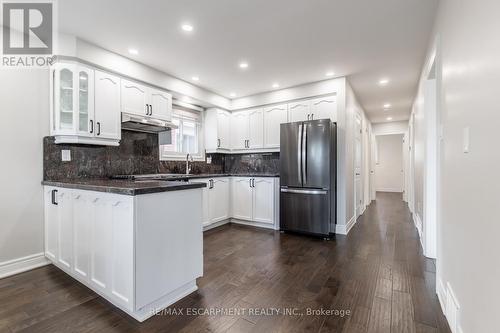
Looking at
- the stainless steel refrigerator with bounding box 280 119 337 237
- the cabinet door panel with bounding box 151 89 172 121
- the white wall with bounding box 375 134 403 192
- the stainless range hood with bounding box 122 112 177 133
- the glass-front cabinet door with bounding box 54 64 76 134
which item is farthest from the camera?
the white wall with bounding box 375 134 403 192

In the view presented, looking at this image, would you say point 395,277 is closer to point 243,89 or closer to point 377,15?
point 377,15

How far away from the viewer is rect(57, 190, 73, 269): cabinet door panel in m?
2.25

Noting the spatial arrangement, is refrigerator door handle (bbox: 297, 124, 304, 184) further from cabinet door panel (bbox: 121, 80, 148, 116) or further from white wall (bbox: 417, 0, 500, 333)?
cabinet door panel (bbox: 121, 80, 148, 116)

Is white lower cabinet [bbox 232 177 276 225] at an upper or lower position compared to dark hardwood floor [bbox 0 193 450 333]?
upper

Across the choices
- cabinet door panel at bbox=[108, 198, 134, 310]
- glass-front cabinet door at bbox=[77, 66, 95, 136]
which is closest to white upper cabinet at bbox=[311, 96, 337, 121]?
glass-front cabinet door at bbox=[77, 66, 95, 136]

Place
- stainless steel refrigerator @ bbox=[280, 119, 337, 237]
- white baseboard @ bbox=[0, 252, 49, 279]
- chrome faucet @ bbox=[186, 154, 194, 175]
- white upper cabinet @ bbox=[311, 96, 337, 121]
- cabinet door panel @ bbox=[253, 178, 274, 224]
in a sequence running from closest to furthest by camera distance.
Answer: white baseboard @ bbox=[0, 252, 49, 279], stainless steel refrigerator @ bbox=[280, 119, 337, 237], white upper cabinet @ bbox=[311, 96, 337, 121], cabinet door panel @ bbox=[253, 178, 274, 224], chrome faucet @ bbox=[186, 154, 194, 175]

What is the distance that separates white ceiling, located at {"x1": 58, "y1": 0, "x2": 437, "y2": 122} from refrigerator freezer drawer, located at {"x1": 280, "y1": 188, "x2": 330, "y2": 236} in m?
1.94

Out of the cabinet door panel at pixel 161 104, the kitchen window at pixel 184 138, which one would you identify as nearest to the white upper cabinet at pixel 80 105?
the cabinet door panel at pixel 161 104

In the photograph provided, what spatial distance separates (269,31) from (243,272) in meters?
2.63

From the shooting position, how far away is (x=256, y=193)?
4355mm

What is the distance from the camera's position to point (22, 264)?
2559 millimetres

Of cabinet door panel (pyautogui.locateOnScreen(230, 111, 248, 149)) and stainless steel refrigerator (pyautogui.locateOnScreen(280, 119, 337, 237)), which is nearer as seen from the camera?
stainless steel refrigerator (pyautogui.locateOnScreen(280, 119, 337, 237))

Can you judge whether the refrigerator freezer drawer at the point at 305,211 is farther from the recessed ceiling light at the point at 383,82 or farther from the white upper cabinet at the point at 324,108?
the recessed ceiling light at the point at 383,82

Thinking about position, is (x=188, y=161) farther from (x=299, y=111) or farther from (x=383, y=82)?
(x=383, y=82)
